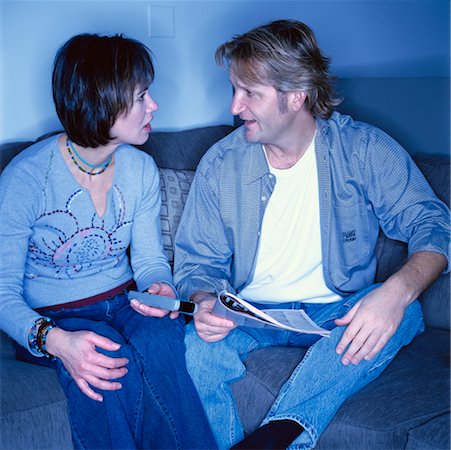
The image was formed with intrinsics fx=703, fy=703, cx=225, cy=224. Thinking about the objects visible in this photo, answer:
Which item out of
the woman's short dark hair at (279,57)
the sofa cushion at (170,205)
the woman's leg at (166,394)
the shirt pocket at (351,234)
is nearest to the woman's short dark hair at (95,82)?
the woman's short dark hair at (279,57)

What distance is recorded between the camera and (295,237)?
1800 millimetres

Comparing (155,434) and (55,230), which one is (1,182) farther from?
(155,434)

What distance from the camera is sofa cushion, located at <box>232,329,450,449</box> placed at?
4.65ft

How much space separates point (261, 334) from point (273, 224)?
0.93 ft

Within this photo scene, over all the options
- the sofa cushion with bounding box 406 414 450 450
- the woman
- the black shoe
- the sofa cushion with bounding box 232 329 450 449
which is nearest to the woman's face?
the woman

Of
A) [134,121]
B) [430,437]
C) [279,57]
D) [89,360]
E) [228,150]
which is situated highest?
[279,57]

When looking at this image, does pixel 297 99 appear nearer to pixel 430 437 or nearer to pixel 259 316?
pixel 259 316

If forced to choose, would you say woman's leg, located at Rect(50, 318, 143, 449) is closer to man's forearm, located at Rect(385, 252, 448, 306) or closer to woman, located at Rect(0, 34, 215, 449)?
woman, located at Rect(0, 34, 215, 449)

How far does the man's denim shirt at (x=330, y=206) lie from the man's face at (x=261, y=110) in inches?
3.8

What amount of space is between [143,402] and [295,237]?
1.93ft

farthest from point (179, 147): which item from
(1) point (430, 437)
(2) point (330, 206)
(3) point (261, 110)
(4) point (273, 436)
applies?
(1) point (430, 437)

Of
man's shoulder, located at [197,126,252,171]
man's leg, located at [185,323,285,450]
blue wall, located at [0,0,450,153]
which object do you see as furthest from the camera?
blue wall, located at [0,0,450,153]

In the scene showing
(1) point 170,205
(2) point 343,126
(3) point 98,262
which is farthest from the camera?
(1) point 170,205

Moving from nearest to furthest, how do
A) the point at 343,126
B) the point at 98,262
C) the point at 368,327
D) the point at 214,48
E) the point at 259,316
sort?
the point at 259,316
the point at 368,327
the point at 98,262
the point at 343,126
the point at 214,48
